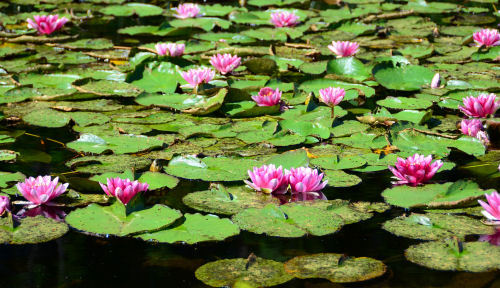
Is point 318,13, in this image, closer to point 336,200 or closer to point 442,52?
point 442,52

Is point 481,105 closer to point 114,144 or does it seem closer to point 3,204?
point 114,144

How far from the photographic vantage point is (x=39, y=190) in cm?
313

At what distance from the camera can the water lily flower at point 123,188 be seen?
3.09 m

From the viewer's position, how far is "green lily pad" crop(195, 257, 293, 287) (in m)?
2.45

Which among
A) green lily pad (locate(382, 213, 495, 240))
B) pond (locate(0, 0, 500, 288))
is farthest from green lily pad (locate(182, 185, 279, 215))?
green lily pad (locate(382, 213, 495, 240))

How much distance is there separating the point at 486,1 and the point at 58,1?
222 inches

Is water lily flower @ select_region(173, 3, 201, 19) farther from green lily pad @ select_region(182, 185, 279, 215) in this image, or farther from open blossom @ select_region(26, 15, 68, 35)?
green lily pad @ select_region(182, 185, 279, 215)

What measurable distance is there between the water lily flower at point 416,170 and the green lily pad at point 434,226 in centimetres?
35

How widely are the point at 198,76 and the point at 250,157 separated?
1291 millimetres

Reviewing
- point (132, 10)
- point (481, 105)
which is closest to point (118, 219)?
point (481, 105)

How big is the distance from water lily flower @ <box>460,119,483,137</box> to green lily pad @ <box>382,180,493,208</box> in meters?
0.88

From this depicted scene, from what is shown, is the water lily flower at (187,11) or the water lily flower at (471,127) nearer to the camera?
the water lily flower at (471,127)

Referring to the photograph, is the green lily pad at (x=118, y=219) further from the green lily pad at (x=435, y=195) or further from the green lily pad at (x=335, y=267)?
the green lily pad at (x=435, y=195)

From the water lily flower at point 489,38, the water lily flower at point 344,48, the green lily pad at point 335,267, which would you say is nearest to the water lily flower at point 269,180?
the green lily pad at point 335,267
